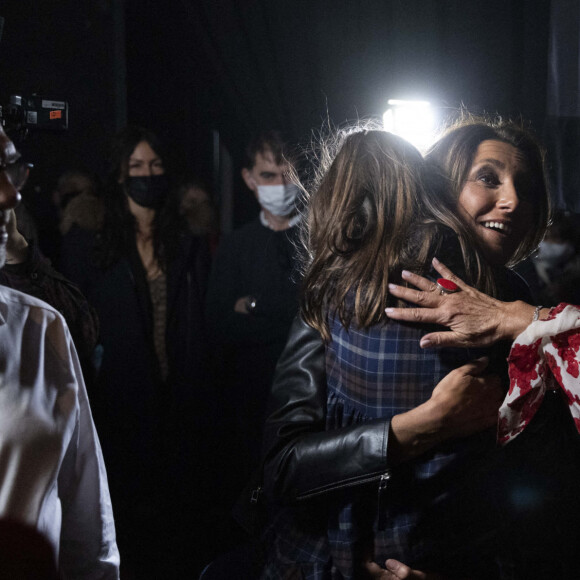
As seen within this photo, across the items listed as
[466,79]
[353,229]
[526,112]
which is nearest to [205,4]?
[466,79]

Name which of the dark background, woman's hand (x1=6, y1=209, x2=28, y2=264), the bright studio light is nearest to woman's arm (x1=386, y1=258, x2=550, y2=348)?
woman's hand (x1=6, y1=209, x2=28, y2=264)

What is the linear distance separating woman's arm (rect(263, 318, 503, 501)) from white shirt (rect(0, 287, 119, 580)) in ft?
1.25

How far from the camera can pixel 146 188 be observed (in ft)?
9.96

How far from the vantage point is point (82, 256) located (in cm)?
298

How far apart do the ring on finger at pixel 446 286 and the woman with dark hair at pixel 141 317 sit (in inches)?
77.7

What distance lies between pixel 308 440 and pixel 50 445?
0.53 m

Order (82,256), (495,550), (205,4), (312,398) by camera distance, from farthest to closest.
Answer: (205,4), (82,256), (312,398), (495,550)

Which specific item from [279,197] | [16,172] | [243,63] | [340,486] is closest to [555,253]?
[279,197]

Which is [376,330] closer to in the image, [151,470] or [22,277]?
[22,277]

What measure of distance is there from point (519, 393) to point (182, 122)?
4.75 metres

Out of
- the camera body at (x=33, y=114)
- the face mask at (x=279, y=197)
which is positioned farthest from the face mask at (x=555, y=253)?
the camera body at (x=33, y=114)

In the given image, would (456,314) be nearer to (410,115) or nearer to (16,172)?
(16,172)

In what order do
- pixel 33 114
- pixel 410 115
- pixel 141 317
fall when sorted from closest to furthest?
1. pixel 33 114
2. pixel 141 317
3. pixel 410 115

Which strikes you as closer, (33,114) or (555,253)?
(33,114)
